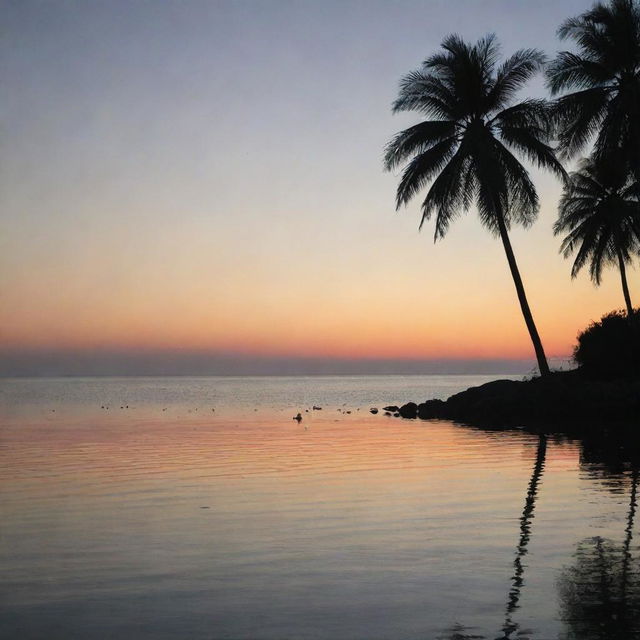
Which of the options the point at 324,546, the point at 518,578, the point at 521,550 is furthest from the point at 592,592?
the point at 324,546

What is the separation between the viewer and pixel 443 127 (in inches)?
1351

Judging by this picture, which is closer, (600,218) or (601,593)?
(601,593)

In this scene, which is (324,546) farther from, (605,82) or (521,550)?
(605,82)

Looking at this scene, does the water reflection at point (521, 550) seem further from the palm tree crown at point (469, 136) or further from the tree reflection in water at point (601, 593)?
the palm tree crown at point (469, 136)

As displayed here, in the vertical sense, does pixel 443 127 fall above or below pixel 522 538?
above

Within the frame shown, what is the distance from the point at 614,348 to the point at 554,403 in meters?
5.21

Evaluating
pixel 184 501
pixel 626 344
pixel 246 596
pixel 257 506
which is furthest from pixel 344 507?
pixel 626 344

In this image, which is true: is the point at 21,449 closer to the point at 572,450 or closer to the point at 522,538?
the point at 572,450

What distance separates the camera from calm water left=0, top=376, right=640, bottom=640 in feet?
23.0

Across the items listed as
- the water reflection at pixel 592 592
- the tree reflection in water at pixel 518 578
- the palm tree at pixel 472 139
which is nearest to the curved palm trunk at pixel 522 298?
the palm tree at pixel 472 139

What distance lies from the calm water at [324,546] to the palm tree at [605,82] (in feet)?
43.1

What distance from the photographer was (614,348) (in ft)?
123

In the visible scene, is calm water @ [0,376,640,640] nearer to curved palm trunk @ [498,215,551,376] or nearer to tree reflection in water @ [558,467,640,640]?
tree reflection in water @ [558,467,640,640]

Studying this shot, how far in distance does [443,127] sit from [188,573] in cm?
2889
